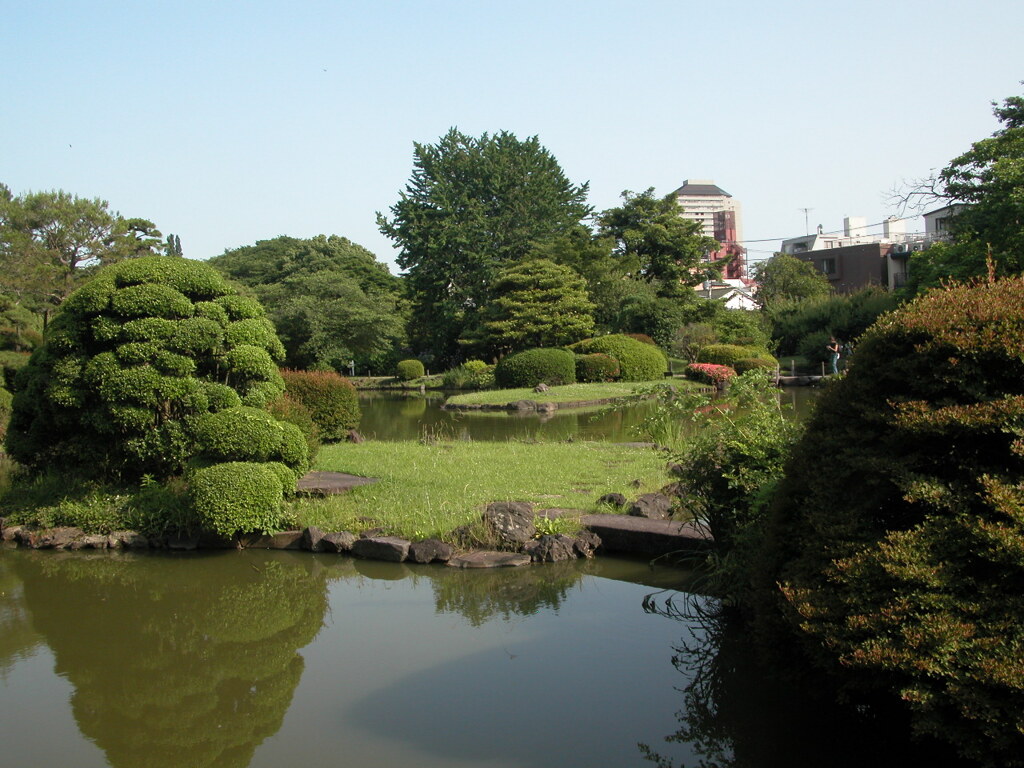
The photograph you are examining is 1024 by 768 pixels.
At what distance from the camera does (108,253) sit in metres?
33.4

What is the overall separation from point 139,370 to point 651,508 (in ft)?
16.1

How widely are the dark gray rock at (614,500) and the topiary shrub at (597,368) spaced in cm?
2311

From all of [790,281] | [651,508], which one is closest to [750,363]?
[790,281]

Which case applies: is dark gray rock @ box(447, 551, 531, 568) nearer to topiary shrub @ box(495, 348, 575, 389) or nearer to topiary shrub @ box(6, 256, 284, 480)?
topiary shrub @ box(6, 256, 284, 480)

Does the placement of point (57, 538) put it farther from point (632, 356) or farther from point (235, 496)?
point (632, 356)

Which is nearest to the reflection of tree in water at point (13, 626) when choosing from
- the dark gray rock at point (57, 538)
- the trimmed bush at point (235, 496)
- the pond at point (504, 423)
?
the dark gray rock at point (57, 538)

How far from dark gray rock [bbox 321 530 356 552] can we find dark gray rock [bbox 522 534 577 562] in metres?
1.64

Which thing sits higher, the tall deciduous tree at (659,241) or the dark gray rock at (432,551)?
the tall deciduous tree at (659,241)

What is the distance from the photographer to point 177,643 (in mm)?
5781

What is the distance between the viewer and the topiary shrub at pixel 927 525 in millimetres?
2775

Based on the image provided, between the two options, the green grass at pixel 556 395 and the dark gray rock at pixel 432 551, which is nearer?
the dark gray rock at pixel 432 551

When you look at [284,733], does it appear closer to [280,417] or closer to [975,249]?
[280,417]

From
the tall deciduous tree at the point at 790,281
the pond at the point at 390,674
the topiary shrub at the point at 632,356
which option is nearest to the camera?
the pond at the point at 390,674

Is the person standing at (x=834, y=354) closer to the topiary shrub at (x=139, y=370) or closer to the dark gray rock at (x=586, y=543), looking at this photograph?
the dark gray rock at (x=586, y=543)
